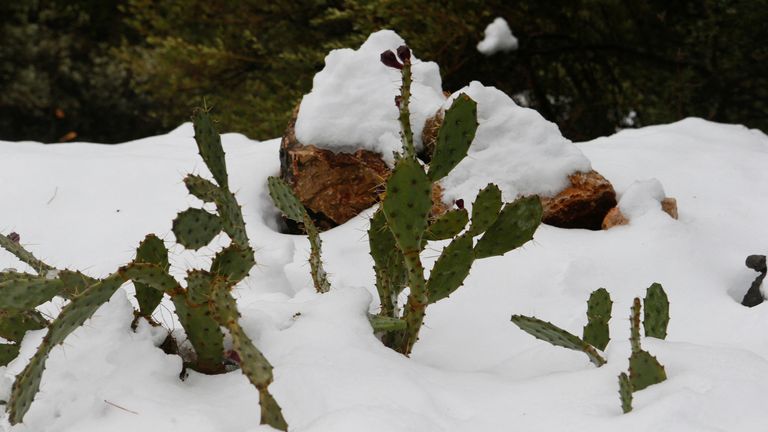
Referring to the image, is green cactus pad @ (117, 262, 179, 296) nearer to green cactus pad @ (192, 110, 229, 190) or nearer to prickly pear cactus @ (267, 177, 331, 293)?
green cactus pad @ (192, 110, 229, 190)

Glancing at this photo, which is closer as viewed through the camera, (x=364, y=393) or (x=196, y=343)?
(x=364, y=393)

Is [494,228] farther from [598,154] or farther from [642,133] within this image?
[642,133]

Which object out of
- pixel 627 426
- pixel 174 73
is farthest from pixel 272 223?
pixel 174 73

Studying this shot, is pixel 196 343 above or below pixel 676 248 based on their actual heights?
above

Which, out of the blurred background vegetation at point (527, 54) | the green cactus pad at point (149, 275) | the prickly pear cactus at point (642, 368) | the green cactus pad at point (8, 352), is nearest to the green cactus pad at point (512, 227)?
the prickly pear cactus at point (642, 368)

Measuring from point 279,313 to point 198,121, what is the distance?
605 mm

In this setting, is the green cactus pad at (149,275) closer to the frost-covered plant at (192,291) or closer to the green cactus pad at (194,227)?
the frost-covered plant at (192,291)

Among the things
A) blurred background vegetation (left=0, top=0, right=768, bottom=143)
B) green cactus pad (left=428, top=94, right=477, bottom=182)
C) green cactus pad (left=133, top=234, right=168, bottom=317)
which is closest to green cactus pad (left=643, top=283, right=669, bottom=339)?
green cactus pad (left=428, top=94, right=477, bottom=182)

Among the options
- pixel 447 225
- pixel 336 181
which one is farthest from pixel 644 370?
pixel 336 181

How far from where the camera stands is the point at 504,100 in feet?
12.4

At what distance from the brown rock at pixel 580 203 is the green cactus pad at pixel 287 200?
3.86 feet

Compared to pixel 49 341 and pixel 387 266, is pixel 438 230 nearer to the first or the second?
pixel 387 266

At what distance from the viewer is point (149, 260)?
2189 mm

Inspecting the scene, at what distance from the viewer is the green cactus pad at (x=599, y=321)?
2.35 m
